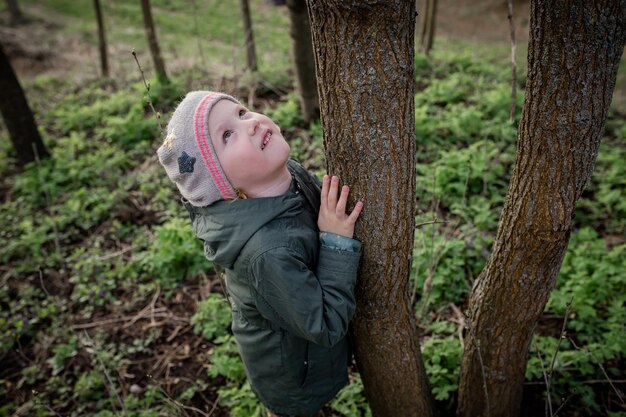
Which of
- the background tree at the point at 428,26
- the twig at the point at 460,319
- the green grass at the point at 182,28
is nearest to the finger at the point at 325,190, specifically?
the twig at the point at 460,319

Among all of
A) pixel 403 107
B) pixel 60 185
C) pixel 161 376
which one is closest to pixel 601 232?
pixel 403 107

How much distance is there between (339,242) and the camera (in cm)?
161

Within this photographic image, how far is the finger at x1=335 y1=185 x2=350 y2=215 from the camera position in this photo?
159 centimetres

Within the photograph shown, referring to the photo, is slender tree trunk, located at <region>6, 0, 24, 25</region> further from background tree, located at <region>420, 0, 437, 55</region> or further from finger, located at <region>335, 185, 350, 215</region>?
finger, located at <region>335, 185, 350, 215</region>

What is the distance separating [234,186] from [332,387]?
1.13 meters

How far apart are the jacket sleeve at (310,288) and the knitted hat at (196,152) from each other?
13.0 inches

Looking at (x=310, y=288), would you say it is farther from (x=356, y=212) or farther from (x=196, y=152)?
(x=196, y=152)

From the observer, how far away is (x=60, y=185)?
5340mm

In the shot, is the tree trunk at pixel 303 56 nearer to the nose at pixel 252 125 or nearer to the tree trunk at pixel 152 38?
the tree trunk at pixel 152 38

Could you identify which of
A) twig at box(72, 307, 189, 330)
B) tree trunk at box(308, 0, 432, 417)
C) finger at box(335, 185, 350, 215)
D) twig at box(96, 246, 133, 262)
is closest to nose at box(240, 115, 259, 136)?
tree trunk at box(308, 0, 432, 417)

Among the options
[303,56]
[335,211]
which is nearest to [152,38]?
[303,56]

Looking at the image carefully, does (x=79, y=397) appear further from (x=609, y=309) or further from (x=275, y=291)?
(x=609, y=309)

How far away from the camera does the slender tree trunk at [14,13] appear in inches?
574

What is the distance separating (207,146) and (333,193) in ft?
1.62
